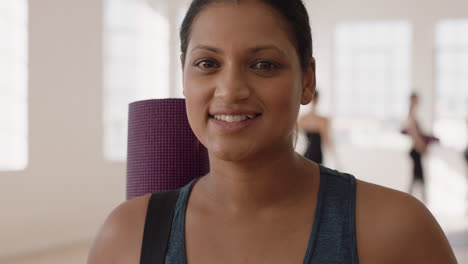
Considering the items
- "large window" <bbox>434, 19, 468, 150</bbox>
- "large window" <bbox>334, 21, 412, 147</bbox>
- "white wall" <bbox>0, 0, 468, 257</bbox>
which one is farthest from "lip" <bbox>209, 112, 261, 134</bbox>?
"large window" <bbox>434, 19, 468, 150</bbox>

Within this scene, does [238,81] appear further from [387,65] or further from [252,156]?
[387,65]

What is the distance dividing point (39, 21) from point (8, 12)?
31 cm

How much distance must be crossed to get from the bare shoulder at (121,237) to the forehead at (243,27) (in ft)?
1.32

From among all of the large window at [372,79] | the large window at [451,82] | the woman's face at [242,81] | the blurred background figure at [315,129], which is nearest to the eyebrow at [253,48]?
the woman's face at [242,81]

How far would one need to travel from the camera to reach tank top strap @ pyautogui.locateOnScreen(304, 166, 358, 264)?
0.94m

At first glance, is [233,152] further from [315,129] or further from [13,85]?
[315,129]

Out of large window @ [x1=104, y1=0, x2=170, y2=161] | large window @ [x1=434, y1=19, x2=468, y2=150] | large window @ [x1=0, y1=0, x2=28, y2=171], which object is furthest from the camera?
large window @ [x1=434, y1=19, x2=468, y2=150]

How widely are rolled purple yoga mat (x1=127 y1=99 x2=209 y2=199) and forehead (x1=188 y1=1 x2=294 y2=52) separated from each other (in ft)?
Answer: 1.12

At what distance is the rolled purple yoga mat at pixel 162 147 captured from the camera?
1.34m

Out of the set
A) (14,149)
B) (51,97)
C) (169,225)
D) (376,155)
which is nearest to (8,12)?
(51,97)

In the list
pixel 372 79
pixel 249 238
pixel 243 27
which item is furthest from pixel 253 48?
pixel 372 79

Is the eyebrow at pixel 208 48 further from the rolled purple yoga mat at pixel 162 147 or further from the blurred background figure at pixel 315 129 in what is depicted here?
the blurred background figure at pixel 315 129

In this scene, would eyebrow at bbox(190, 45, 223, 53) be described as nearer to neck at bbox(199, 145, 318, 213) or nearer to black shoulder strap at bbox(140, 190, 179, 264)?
neck at bbox(199, 145, 318, 213)

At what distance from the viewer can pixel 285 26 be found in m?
1.03
